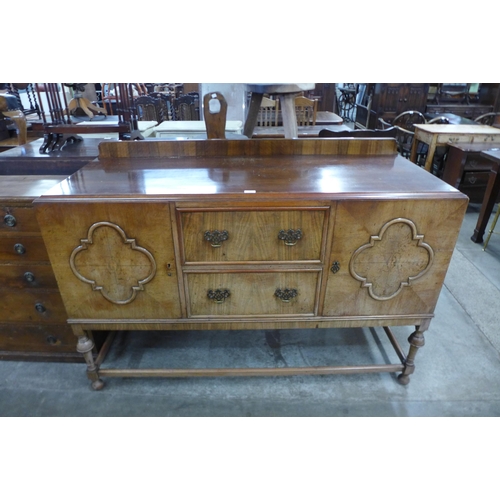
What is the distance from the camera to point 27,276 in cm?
158

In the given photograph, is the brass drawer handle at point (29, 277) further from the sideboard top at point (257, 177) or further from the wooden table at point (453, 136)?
the wooden table at point (453, 136)

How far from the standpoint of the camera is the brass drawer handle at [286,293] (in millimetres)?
1402

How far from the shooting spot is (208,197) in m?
1.20

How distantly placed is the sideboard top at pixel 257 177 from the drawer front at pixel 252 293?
0.32m

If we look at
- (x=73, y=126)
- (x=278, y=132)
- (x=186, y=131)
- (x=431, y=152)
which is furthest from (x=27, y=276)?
(x=431, y=152)

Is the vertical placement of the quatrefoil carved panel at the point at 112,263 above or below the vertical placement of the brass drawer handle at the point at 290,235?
below

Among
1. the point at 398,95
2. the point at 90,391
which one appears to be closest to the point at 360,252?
the point at 90,391

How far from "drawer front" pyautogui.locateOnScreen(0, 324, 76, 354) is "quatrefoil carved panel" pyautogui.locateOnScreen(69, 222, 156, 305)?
20.8 inches

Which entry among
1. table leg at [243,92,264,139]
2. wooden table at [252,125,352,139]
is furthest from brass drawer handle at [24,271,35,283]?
wooden table at [252,125,352,139]

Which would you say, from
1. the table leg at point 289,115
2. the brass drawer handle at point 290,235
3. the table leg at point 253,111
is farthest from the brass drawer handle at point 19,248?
the table leg at point 289,115

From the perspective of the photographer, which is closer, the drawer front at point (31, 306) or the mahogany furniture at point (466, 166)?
the drawer front at point (31, 306)

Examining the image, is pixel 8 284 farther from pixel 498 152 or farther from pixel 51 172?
pixel 498 152

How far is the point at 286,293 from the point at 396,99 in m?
6.46

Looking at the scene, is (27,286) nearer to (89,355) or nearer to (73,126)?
(89,355)
